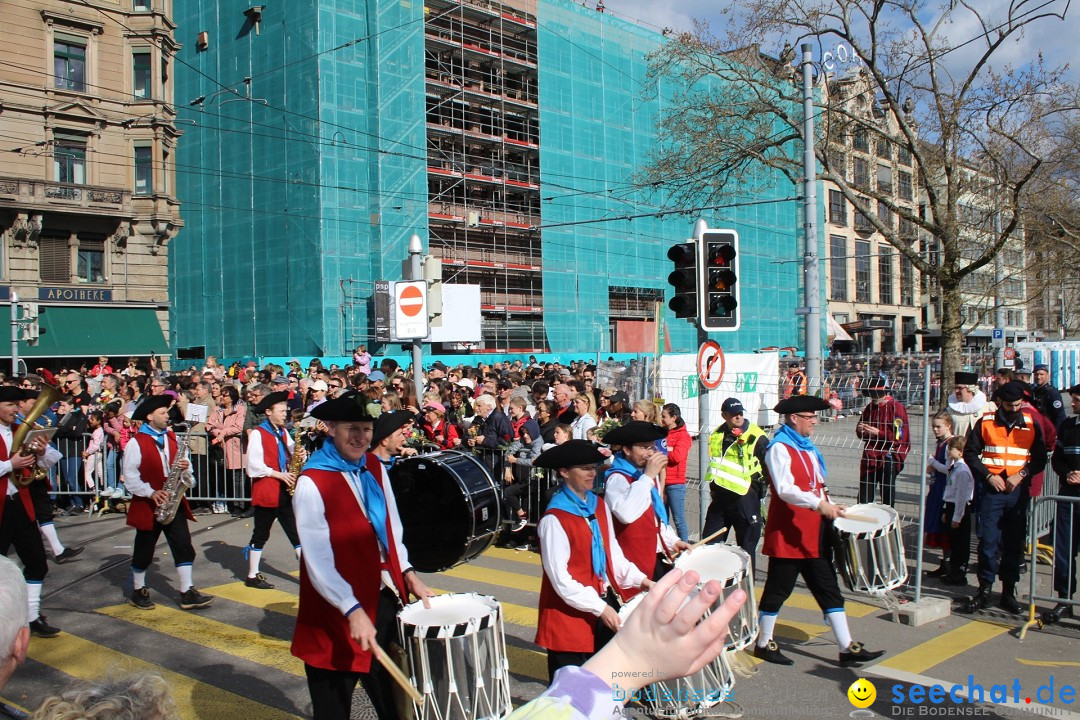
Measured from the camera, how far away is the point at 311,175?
113 ft

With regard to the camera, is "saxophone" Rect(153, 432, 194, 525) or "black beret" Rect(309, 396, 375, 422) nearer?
"black beret" Rect(309, 396, 375, 422)

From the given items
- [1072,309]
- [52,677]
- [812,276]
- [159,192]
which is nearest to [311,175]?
[159,192]

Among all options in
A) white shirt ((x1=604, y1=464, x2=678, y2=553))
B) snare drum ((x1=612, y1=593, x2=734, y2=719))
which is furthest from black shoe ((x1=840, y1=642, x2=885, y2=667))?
white shirt ((x1=604, y1=464, x2=678, y2=553))

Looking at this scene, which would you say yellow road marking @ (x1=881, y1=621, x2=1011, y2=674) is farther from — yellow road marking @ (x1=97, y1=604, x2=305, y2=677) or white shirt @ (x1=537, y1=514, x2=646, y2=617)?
yellow road marking @ (x1=97, y1=604, x2=305, y2=677)

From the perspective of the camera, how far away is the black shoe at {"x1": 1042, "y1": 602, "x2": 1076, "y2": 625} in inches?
282

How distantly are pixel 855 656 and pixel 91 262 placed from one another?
107 feet

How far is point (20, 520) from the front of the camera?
23.6 feet

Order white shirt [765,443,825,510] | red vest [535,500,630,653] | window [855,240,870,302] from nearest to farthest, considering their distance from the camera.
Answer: red vest [535,500,630,653] < white shirt [765,443,825,510] < window [855,240,870,302]

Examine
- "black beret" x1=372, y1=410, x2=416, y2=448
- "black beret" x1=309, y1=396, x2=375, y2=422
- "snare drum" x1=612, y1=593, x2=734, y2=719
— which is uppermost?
"black beret" x1=309, y1=396, x2=375, y2=422

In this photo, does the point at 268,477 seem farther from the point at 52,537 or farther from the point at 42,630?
the point at 52,537

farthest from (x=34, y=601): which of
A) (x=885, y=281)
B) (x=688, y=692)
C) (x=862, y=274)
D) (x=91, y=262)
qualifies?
(x=885, y=281)

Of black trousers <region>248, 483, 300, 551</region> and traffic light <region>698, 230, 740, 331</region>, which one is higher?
traffic light <region>698, 230, 740, 331</region>

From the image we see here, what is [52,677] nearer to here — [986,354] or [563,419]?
[563,419]

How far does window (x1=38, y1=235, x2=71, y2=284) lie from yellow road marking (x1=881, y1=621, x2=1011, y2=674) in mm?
31913
